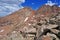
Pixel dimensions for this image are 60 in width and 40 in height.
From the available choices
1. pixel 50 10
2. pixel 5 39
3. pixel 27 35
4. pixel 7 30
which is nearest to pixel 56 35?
pixel 27 35

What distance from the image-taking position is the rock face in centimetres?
2275

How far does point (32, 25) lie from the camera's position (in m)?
28.9

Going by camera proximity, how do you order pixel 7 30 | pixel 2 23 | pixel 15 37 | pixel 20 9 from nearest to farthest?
1. pixel 15 37
2. pixel 7 30
3. pixel 2 23
4. pixel 20 9

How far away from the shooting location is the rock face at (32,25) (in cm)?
2275

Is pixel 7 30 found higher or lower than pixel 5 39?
higher

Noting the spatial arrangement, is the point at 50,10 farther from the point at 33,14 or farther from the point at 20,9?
the point at 20,9

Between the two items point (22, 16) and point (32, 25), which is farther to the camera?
point (22, 16)

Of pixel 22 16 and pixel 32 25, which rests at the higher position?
pixel 22 16

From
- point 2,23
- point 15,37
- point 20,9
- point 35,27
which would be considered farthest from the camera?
point 20,9

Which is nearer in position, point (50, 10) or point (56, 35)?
point (56, 35)

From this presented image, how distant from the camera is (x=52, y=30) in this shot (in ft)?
73.0

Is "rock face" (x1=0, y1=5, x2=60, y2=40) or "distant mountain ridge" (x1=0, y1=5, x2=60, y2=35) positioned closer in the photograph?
"rock face" (x1=0, y1=5, x2=60, y2=40)

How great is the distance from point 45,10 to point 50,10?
1.19 metres

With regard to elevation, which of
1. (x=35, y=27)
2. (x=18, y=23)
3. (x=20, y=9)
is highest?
(x=20, y=9)
